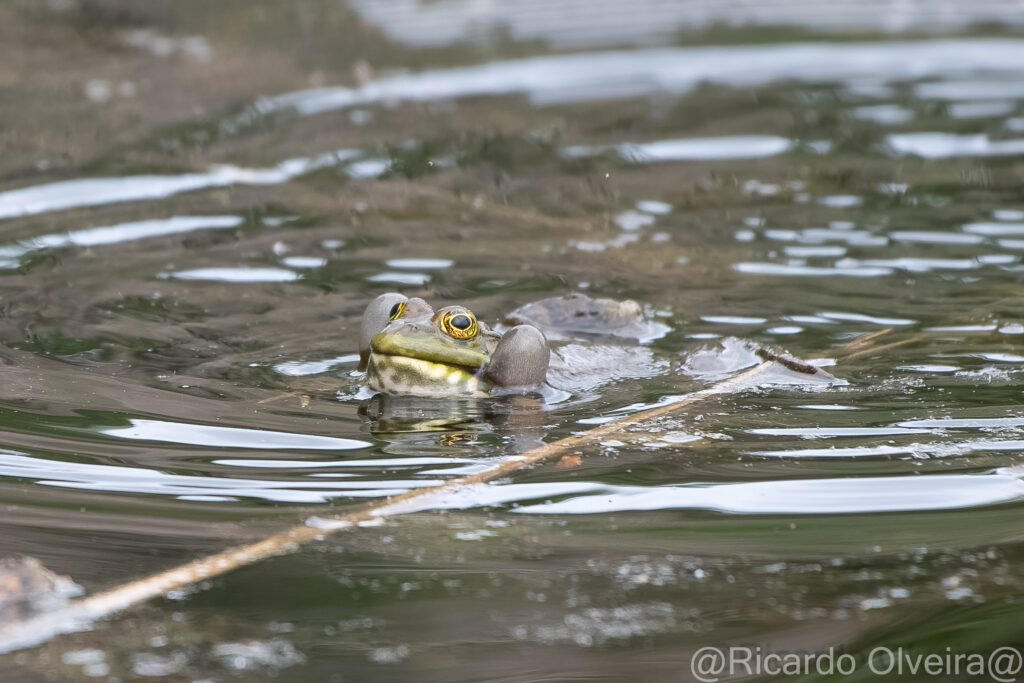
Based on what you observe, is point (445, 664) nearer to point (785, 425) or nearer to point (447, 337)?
point (785, 425)

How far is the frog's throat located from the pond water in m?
0.16

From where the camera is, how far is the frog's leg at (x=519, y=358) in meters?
3.74

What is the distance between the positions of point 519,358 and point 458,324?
0.22m

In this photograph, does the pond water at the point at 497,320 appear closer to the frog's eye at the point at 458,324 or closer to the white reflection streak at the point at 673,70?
the white reflection streak at the point at 673,70

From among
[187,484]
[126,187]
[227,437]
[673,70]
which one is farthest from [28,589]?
[673,70]

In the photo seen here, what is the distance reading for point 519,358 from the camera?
3.74 m

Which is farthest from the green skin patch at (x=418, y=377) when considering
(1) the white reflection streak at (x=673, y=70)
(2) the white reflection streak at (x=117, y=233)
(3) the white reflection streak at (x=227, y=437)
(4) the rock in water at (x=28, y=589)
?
(1) the white reflection streak at (x=673, y=70)

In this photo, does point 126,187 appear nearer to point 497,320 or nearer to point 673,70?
point 497,320

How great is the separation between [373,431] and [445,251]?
2.35 metres

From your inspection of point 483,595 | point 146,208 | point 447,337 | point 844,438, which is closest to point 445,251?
point 146,208

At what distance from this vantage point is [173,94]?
26.9 ft

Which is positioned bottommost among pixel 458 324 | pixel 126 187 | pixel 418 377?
pixel 418 377

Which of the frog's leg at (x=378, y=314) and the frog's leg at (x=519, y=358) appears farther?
the frog's leg at (x=378, y=314)

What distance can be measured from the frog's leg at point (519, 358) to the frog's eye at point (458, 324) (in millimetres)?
121
